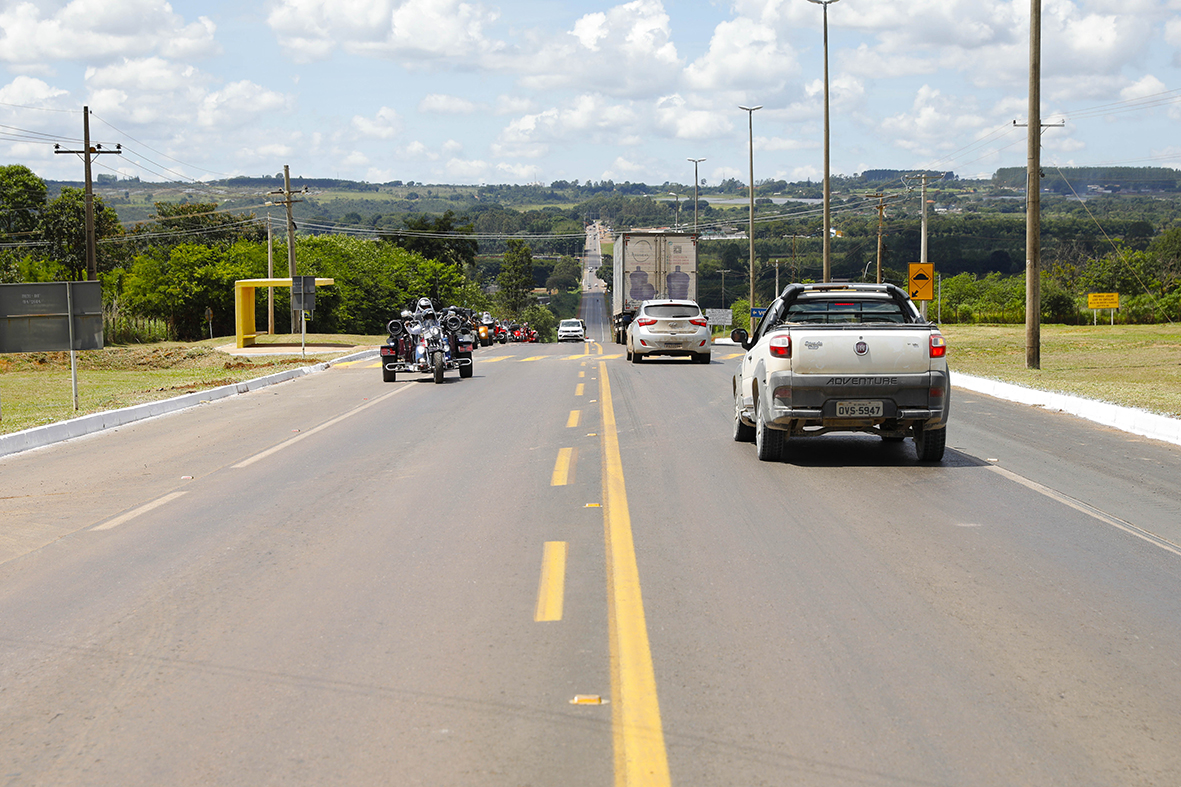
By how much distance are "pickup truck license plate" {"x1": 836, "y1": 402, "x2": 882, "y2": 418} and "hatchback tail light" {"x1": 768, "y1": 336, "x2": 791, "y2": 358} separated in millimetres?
726

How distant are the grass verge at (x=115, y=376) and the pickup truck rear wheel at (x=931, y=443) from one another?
12098mm

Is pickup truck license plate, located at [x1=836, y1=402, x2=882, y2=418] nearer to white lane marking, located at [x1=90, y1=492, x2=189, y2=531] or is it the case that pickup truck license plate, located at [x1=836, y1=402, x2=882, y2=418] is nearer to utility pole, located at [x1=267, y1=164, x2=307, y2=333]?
white lane marking, located at [x1=90, y1=492, x2=189, y2=531]

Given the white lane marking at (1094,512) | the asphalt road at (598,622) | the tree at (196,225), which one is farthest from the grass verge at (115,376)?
the tree at (196,225)

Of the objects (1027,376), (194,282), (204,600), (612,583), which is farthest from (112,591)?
(194,282)

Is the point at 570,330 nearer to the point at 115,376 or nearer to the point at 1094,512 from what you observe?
the point at 115,376

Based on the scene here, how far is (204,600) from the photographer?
661 cm

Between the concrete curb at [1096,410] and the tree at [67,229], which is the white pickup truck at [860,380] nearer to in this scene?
the concrete curb at [1096,410]

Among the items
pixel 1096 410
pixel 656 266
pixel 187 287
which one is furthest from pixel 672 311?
pixel 187 287

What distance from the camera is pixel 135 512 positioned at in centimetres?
967

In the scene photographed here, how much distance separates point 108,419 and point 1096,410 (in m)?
14.9

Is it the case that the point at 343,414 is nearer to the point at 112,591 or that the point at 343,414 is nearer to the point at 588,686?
the point at 112,591

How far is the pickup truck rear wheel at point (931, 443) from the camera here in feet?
37.6

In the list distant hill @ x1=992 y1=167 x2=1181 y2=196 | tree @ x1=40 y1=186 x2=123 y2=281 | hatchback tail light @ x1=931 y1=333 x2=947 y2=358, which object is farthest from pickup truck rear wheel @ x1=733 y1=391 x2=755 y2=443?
distant hill @ x1=992 y1=167 x2=1181 y2=196

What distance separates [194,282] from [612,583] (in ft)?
202
